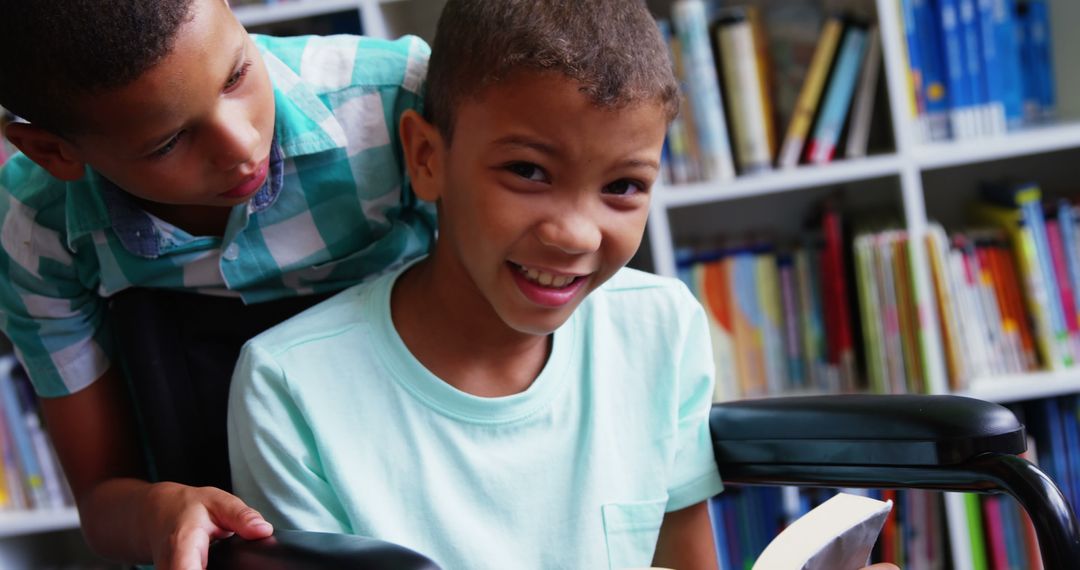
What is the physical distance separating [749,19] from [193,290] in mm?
1116

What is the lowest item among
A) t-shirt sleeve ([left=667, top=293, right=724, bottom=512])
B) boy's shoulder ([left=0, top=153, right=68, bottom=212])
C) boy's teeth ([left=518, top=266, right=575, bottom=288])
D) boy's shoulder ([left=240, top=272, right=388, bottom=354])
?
t-shirt sleeve ([left=667, top=293, right=724, bottom=512])

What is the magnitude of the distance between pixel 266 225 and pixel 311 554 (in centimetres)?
41

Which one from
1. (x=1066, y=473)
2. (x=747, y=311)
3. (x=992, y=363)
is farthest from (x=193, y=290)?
(x=1066, y=473)

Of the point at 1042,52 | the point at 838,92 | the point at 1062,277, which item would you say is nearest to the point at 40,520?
the point at 838,92

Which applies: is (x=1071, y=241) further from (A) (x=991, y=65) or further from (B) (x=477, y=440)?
(B) (x=477, y=440)

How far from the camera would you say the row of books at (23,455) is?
1.86 metres

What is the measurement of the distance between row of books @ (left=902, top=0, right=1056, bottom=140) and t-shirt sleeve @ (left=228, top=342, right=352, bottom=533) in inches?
49.6

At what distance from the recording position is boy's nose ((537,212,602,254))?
784 mm

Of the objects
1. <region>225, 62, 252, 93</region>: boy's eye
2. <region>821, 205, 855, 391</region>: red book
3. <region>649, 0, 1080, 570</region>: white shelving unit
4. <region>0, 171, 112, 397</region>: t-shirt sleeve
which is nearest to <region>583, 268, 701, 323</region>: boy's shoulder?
<region>225, 62, 252, 93</region>: boy's eye

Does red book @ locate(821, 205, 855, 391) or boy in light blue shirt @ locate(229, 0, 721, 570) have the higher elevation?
boy in light blue shirt @ locate(229, 0, 721, 570)

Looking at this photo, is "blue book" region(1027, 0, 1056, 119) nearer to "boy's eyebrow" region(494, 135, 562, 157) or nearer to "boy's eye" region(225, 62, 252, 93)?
"boy's eyebrow" region(494, 135, 562, 157)

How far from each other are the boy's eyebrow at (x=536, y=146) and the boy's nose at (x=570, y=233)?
0.16 feet

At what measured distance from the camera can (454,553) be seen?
861 mm

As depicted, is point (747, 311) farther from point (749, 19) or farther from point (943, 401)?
point (943, 401)
